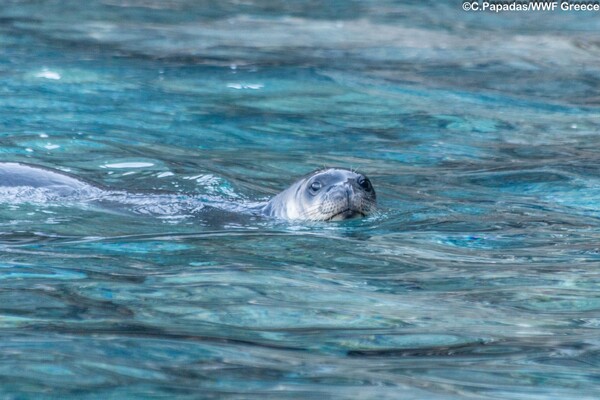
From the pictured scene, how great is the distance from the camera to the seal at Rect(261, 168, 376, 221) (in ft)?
18.5

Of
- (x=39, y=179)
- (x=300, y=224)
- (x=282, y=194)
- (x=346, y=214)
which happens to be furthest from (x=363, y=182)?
(x=39, y=179)

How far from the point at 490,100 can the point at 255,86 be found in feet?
5.88

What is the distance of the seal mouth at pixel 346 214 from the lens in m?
5.67

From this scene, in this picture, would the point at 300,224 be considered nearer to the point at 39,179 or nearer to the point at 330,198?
the point at 330,198

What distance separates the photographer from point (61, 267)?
4.41 metres

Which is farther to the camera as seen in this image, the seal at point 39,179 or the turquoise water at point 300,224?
the seal at point 39,179

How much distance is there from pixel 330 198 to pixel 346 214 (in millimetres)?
113

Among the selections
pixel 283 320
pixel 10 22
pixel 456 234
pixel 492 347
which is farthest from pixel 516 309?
pixel 10 22

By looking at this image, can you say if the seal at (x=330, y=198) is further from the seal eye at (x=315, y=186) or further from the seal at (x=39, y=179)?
the seal at (x=39, y=179)

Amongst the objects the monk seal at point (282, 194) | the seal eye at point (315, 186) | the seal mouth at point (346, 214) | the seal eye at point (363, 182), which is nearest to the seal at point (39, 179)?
the monk seal at point (282, 194)

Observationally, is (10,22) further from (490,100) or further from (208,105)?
(490,100)

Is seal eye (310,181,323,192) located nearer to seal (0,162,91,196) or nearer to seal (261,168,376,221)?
seal (261,168,376,221)

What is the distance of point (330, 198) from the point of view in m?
5.65

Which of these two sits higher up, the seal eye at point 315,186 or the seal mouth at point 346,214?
the seal eye at point 315,186
